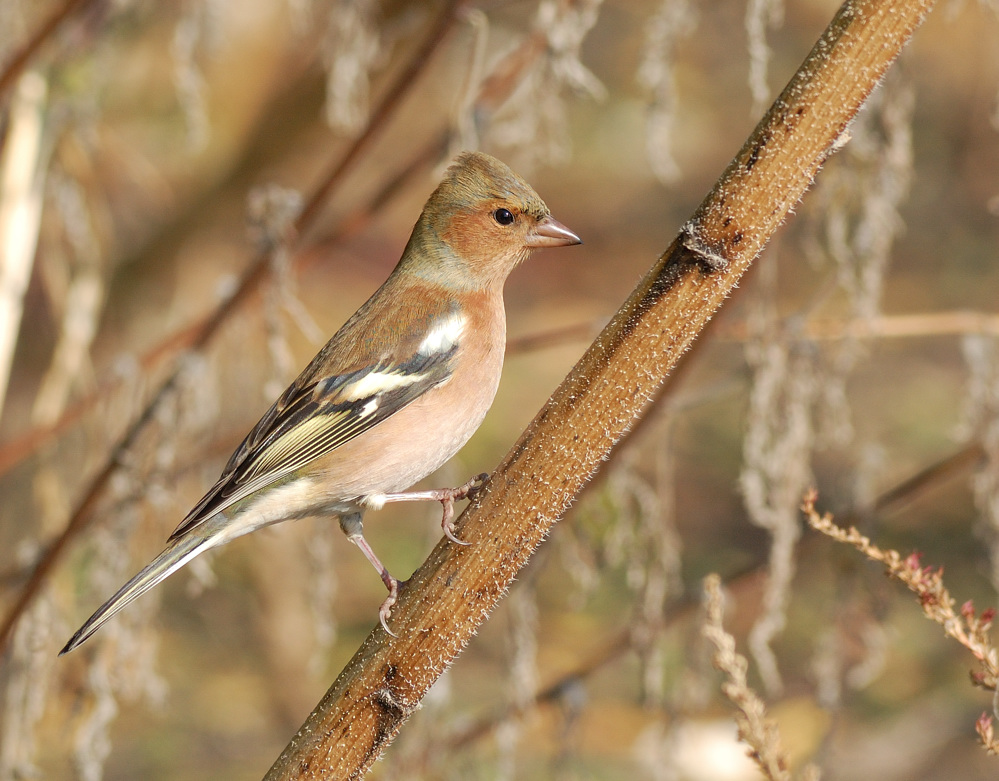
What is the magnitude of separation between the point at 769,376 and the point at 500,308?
2.55ft

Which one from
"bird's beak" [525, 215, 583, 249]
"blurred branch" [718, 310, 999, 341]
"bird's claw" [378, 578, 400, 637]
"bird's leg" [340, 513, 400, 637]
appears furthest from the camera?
"blurred branch" [718, 310, 999, 341]

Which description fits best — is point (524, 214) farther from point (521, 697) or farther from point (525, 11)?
point (525, 11)

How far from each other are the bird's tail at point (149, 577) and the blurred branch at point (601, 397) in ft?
2.12

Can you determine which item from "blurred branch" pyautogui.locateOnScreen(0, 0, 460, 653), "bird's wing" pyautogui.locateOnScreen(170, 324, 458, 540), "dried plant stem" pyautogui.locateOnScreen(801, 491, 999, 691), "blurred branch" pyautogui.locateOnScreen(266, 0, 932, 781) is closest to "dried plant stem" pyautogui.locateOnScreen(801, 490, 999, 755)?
A: "dried plant stem" pyautogui.locateOnScreen(801, 491, 999, 691)

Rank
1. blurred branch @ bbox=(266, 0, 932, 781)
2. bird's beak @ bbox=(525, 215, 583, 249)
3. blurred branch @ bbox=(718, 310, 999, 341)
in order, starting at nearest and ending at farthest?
blurred branch @ bbox=(266, 0, 932, 781), bird's beak @ bbox=(525, 215, 583, 249), blurred branch @ bbox=(718, 310, 999, 341)

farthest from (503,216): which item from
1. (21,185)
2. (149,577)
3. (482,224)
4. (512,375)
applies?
(512,375)

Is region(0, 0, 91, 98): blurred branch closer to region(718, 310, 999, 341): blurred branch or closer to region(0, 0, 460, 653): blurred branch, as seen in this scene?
region(0, 0, 460, 653): blurred branch

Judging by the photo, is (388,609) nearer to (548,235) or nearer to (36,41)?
(548,235)

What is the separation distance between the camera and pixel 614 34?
28.7 ft

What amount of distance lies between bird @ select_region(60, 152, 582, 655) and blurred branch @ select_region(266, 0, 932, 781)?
770mm

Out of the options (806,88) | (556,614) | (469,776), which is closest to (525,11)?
(556,614)

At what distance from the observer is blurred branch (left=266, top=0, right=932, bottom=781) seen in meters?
1.57

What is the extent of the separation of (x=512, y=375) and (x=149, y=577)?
21.3 ft

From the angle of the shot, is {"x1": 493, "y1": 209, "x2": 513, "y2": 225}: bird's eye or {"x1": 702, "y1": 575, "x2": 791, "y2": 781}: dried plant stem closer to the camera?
{"x1": 702, "y1": 575, "x2": 791, "y2": 781}: dried plant stem
